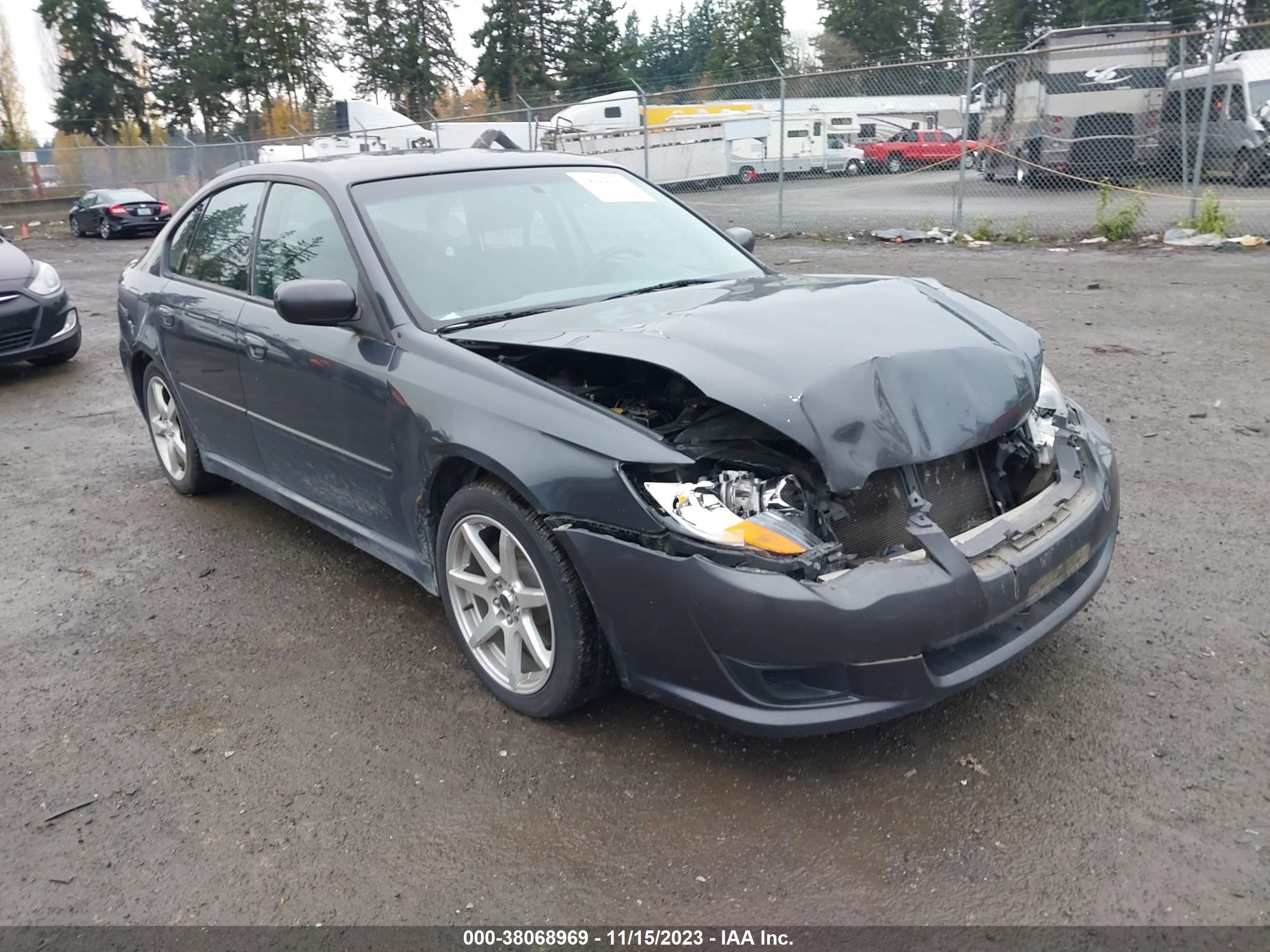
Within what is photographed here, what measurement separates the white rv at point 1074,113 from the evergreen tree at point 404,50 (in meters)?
43.9

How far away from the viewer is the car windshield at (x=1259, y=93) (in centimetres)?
1584

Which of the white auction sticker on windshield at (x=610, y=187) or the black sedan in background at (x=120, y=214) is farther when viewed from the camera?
the black sedan in background at (x=120, y=214)

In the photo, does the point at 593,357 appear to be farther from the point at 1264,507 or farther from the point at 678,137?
the point at 678,137

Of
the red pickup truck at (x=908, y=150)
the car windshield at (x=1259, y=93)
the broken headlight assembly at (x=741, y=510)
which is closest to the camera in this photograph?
the broken headlight assembly at (x=741, y=510)

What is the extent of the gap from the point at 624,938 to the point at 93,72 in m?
63.2

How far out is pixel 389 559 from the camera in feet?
12.4

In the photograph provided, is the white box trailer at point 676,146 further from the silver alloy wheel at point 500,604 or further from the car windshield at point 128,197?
the silver alloy wheel at point 500,604

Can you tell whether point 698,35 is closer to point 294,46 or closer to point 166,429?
point 294,46

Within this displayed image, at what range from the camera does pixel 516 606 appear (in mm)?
3195

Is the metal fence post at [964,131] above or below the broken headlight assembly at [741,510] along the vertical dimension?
above

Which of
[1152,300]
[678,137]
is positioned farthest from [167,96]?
[1152,300]

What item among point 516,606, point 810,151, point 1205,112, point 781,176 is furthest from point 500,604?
point 810,151

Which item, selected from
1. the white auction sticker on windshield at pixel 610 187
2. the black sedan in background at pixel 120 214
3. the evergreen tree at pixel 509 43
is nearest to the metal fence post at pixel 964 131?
the white auction sticker on windshield at pixel 610 187

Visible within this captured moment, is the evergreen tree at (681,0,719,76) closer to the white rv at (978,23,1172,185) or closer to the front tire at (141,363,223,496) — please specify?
the white rv at (978,23,1172,185)
